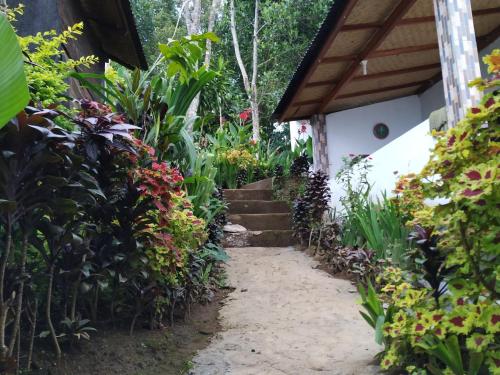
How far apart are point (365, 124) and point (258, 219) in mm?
3002

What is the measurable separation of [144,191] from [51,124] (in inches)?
32.1

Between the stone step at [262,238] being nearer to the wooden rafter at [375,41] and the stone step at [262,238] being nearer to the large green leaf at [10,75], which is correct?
the wooden rafter at [375,41]

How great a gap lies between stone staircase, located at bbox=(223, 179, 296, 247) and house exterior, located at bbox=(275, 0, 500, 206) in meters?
1.11

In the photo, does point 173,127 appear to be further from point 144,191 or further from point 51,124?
point 51,124

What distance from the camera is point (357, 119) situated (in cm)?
869

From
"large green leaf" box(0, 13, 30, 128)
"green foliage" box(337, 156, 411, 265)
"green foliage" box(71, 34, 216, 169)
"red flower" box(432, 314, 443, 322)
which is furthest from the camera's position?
"green foliage" box(337, 156, 411, 265)

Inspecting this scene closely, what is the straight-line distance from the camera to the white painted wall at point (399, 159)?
5379 millimetres

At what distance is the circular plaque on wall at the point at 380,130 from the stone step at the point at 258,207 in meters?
2.34

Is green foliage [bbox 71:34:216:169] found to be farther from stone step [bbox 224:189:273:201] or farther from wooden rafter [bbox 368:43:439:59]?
stone step [bbox 224:189:273:201]

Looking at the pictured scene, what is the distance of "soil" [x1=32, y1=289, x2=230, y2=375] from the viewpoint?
2254 mm

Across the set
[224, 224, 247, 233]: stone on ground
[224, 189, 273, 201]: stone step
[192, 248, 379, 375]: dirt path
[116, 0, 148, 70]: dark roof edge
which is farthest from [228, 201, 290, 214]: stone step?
[116, 0, 148, 70]: dark roof edge

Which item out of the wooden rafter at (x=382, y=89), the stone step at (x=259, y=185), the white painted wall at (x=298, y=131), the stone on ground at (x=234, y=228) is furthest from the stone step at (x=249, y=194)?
the white painted wall at (x=298, y=131)

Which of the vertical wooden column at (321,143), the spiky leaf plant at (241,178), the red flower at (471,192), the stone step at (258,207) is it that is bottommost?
the red flower at (471,192)

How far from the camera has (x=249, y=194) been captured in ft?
28.8
